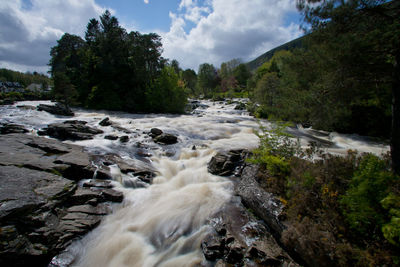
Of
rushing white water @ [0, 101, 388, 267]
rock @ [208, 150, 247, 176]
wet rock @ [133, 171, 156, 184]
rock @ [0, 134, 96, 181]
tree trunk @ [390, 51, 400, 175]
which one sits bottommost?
rushing white water @ [0, 101, 388, 267]

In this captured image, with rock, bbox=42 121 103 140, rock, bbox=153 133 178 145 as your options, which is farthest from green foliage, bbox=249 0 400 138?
rock, bbox=42 121 103 140

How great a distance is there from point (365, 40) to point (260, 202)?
4742mm

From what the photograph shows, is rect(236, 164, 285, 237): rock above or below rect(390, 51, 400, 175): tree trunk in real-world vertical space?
below

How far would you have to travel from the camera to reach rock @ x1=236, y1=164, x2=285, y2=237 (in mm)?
4498

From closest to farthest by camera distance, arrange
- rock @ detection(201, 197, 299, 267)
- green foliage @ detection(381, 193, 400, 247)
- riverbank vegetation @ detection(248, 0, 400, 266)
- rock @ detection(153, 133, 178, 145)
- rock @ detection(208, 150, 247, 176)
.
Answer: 1. green foliage @ detection(381, 193, 400, 247)
2. riverbank vegetation @ detection(248, 0, 400, 266)
3. rock @ detection(201, 197, 299, 267)
4. rock @ detection(208, 150, 247, 176)
5. rock @ detection(153, 133, 178, 145)

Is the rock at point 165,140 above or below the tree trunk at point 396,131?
below

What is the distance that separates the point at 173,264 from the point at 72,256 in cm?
239

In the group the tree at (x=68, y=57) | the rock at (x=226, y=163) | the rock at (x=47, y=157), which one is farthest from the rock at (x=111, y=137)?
the tree at (x=68, y=57)

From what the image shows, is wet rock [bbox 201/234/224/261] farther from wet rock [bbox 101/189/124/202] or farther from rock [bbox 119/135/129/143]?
rock [bbox 119/135/129/143]

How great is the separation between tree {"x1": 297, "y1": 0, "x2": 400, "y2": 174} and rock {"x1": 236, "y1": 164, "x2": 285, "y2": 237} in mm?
3097

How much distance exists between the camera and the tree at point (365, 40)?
4238mm

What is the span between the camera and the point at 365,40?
4.28 m

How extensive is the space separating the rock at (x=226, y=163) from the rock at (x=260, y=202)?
4.24 ft

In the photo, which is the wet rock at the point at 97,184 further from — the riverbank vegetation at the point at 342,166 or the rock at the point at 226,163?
the riverbank vegetation at the point at 342,166
